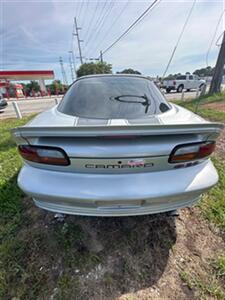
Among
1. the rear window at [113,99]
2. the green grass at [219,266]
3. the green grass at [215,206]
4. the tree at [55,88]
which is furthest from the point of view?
the tree at [55,88]

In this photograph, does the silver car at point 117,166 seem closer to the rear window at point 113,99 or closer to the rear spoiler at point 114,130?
the rear spoiler at point 114,130

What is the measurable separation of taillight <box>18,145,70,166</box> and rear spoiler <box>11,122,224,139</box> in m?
0.11

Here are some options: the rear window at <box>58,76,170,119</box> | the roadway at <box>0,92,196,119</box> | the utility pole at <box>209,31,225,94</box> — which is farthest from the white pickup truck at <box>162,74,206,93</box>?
the rear window at <box>58,76,170,119</box>

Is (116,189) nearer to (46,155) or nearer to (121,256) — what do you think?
(46,155)

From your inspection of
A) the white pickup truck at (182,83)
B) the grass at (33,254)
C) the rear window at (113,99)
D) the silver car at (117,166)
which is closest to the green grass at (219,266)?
the silver car at (117,166)

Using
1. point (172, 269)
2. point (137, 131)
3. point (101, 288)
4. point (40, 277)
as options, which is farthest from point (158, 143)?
point (40, 277)

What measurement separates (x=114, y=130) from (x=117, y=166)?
0.27 m

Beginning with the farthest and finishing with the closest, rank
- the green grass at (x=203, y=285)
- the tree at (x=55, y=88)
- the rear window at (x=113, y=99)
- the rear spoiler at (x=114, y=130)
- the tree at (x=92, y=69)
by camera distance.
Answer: the tree at (x=55, y=88) < the tree at (x=92, y=69) < the rear window at (x=113, y=99) < the green grass at (x=203, y=285) < the rear spoiler at (x=114, y=130)

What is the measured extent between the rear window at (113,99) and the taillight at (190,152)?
58cm

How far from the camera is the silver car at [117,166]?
4.81 feet

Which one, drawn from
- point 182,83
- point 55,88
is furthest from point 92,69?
point 182,83

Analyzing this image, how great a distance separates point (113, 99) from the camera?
2264 mm

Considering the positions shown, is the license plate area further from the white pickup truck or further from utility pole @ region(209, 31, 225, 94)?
the white pickup truck

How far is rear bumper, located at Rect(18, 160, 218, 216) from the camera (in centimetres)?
148
